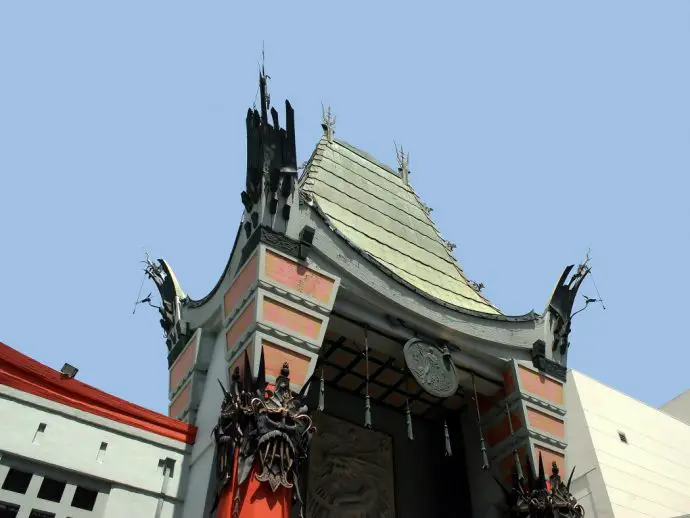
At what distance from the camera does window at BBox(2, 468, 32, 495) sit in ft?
46.3

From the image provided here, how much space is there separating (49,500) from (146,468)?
205 centimetres

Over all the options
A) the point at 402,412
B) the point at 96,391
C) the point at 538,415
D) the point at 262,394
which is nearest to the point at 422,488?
the point at 402,412

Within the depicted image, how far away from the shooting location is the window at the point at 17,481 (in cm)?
1412

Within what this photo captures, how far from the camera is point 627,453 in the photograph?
79.4ft

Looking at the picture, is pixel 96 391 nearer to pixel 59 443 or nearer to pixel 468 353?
pixel 59 443

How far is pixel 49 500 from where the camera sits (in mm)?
14312

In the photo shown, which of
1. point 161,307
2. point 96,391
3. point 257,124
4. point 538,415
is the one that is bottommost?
point 96,391

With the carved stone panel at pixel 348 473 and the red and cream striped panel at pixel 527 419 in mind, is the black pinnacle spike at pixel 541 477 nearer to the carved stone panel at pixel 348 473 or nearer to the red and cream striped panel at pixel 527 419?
the red and cream striped panel at pixel 527 419

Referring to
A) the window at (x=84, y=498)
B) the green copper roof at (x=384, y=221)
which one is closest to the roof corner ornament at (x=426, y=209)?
the green copper roof at (x=384, y=221)

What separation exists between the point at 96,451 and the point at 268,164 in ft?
24.8

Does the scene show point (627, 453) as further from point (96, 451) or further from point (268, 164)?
point (96, 451)

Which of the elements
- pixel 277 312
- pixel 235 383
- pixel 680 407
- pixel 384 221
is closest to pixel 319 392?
pixel 277 312

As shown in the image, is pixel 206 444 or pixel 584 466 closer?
pixel 206 444

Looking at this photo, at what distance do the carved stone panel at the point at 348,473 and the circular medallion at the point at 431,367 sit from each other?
11.4 feet
